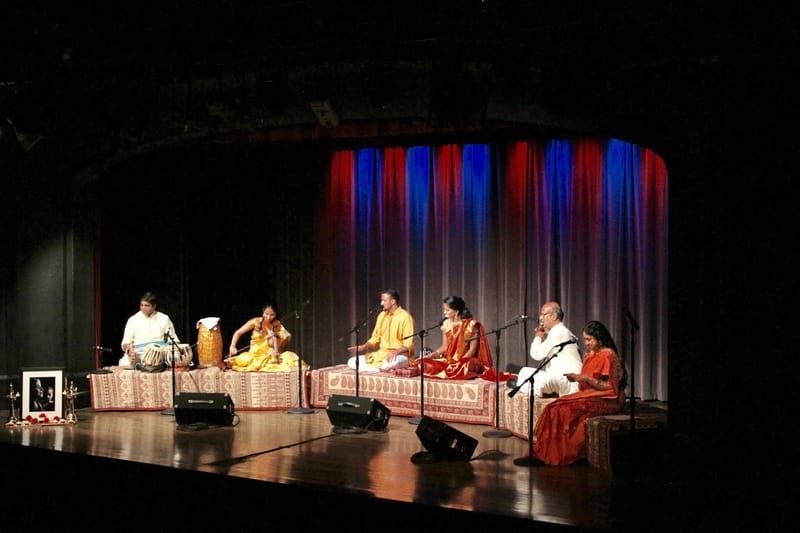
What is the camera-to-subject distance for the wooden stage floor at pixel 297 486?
461 cm

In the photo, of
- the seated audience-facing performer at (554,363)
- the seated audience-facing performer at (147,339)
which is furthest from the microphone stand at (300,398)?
the seated audience-facing performer at (554,363)

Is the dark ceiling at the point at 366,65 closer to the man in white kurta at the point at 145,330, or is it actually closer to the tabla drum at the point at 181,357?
the man in white kurta at the point at 145,330

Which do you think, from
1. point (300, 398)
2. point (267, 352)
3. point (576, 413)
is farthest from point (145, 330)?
point (576, 413)

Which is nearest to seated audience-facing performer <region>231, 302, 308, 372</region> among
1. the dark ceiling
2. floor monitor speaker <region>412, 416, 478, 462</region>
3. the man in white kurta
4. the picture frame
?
the man in white kurta

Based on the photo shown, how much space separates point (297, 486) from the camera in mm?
4781

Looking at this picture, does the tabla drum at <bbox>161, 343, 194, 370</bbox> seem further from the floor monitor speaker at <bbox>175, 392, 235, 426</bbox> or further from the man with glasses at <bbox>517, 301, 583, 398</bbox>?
the man with glasses at <bbox>517, 301, 583, 398</bbox>

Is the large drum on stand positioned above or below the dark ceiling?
below

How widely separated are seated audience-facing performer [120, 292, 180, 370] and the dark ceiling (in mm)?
2209

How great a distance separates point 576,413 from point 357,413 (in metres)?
2.19

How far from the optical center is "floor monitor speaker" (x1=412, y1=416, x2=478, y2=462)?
671 cm

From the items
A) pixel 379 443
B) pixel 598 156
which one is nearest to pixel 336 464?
pixel 379 443

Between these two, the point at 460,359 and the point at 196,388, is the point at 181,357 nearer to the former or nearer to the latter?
the point at 196,388

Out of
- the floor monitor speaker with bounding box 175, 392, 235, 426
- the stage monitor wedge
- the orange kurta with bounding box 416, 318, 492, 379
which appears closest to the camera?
the stage monitor wedge

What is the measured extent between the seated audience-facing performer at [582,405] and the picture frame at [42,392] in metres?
4.91
